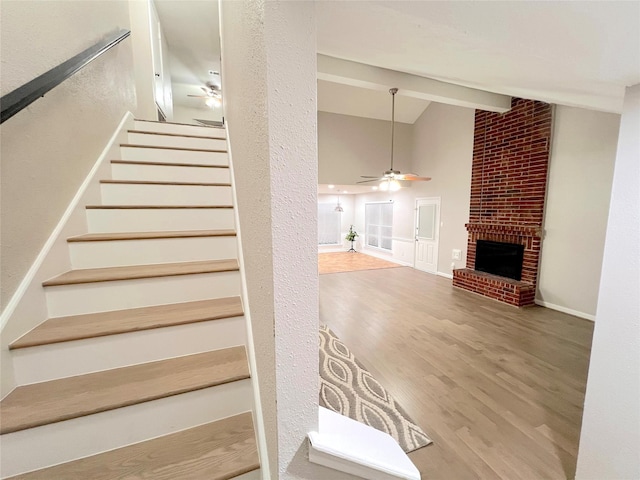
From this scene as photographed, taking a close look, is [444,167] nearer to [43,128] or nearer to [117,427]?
[43,128]

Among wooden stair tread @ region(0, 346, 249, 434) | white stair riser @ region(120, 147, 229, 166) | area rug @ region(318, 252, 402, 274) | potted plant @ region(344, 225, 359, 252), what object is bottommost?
area rug @ region(318, 252, 402, 274)

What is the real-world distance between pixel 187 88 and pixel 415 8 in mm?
6970

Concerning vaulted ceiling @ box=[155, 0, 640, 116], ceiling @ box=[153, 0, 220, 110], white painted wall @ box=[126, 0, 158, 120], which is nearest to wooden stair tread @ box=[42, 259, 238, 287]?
vaulted ceiling @ box=[155, 0, 640, 116]

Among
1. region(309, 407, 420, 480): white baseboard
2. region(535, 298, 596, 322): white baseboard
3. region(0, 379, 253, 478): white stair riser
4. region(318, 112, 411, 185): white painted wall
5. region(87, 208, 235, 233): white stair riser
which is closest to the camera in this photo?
region(309, 407, 420, 480): white baseboard

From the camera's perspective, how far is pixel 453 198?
5496 millimetres

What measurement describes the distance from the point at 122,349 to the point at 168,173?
131 cm

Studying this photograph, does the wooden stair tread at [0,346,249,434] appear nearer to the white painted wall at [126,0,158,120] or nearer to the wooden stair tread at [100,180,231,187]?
the wooden stair tread at [100,180,231,187]

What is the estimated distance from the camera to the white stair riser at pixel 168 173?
184 cm

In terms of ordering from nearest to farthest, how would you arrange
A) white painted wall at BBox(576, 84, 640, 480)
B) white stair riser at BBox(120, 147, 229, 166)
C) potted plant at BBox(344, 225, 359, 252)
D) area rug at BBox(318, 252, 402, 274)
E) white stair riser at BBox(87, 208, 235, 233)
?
white painted wall at BBox(576, 84, 640, 480) → white stair riser at BBox(87, 208, 235, 233) → white stair riser at BBox(120, 147, 229, 166) → area rug at BBox(318, 252, 402, 274) → potted plant at BBox(344, 225, 359, 252)

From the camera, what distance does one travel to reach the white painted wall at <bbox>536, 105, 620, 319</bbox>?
3.26 m

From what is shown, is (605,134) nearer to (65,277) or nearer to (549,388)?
(549,388)

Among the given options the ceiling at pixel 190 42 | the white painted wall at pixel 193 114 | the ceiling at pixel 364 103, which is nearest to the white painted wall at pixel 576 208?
the ceiling at pixel 364 103

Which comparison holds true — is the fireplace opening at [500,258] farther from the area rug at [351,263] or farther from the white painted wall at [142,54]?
the white painted wall at [142,54]

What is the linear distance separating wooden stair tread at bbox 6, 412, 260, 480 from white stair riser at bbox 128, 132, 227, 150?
2.16 metres
